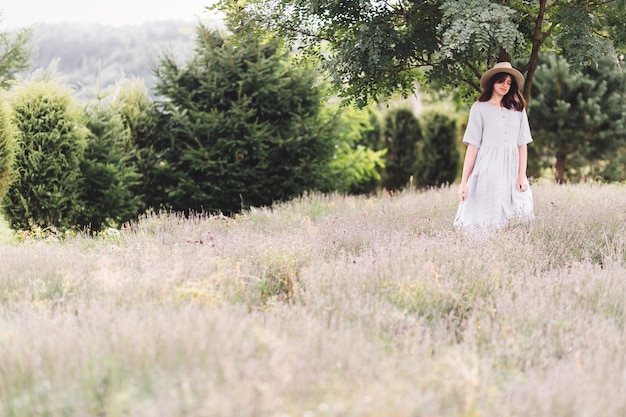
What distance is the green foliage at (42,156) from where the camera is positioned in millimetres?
7613

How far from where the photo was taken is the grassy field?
80.3 inches

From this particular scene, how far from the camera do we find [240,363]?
2.22 m

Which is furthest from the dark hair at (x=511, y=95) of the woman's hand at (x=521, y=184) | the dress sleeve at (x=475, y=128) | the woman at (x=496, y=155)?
the woman's hand at (x=521, y=184)

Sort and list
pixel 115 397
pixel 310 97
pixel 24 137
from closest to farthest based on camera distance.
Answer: pixel 115 397
pixel 24 137
pixel 310 97

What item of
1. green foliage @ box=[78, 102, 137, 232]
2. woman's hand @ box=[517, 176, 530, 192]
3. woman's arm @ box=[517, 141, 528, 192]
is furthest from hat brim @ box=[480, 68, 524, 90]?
green foliage @ box=[78, 102, 137, 232]

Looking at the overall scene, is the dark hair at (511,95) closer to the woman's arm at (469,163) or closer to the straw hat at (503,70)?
the straw hat at (503,70)

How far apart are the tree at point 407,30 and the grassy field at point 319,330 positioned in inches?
75.1

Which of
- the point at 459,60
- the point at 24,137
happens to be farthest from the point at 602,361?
the point at 24,137

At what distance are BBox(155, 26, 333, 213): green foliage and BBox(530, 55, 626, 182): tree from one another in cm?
675

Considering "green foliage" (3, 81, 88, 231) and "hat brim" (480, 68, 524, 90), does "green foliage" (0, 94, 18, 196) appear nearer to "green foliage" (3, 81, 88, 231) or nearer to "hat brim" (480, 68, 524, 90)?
"green foliage" (3, 81, 88, 231)

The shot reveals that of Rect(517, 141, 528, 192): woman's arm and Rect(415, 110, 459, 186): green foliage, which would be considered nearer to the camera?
Rect(517, 141, 528, 192): woman's arm

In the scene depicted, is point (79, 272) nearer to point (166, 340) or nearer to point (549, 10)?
point (166, 340)

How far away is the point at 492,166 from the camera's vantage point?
18.1 ft

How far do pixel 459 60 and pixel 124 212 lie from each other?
548 cm
